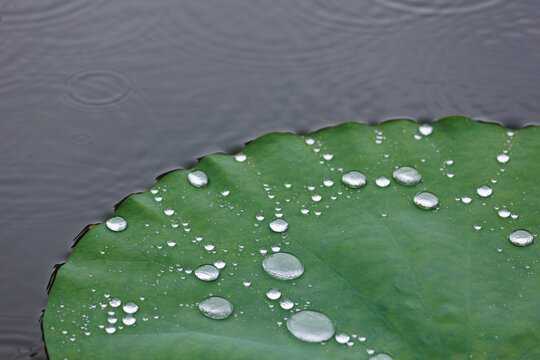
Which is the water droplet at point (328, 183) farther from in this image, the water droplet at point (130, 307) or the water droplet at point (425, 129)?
the water droplet at point (130, 307)

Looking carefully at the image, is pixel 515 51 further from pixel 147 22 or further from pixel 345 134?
pixel 147 22

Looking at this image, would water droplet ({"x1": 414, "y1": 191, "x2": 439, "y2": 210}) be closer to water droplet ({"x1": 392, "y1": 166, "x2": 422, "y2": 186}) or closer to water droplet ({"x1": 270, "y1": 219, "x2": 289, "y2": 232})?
water droplet ({"x1": 392, "y1": 166, "x2": 422, "y2": 186})

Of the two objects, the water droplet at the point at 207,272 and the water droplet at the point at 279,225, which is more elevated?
the water droplet at the point at 279,225

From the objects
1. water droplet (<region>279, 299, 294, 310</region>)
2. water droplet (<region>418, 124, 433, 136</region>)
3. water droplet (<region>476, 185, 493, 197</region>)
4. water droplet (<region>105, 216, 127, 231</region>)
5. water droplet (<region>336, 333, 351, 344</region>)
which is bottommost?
water droplet (<region>336, 333, 351, 344</region>)

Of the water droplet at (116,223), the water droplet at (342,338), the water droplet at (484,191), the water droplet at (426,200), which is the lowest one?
the water droplet at (342,338)

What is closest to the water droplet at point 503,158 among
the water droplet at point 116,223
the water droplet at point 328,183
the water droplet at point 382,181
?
the water droplet at point 382,181

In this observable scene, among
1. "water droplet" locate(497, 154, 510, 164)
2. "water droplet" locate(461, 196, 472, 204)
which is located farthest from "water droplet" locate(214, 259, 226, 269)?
"water droplet" locate(497, 154, 510, 164)
